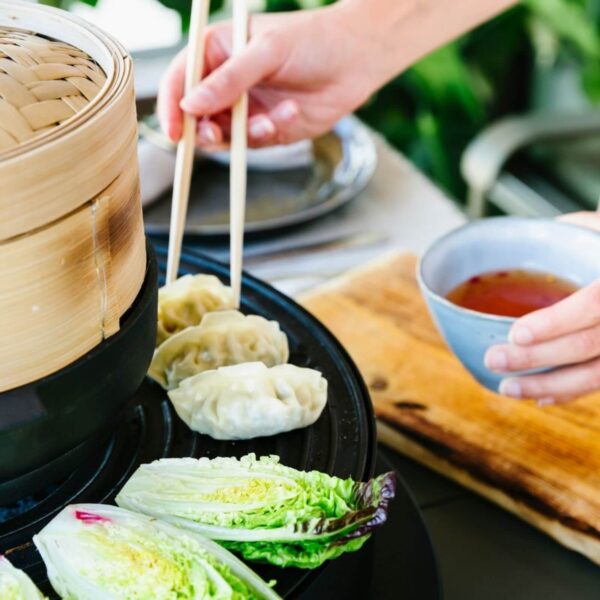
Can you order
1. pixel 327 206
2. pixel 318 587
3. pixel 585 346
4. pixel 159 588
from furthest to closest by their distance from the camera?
pixel 327 206 < pixel 585 346 < pixel 318 587 < pixel 159 588

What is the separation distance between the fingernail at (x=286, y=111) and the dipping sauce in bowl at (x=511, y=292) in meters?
0.47

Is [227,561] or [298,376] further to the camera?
[298,376]

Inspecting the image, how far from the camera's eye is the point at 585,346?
1.23 m

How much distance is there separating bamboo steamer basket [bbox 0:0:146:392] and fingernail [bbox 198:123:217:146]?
2.10ft

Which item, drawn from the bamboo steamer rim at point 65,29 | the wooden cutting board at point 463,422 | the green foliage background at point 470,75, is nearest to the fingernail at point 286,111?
the wooden cutting board at point 463,422

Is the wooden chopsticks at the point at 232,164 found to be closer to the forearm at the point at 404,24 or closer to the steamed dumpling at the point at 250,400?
the steamed dumpling at the point at 250,400

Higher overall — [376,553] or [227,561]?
[227,561]

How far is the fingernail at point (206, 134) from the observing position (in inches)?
62.0

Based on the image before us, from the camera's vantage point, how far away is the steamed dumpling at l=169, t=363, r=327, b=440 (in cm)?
103

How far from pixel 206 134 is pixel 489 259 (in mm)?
536

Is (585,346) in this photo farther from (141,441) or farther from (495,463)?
(141,441)

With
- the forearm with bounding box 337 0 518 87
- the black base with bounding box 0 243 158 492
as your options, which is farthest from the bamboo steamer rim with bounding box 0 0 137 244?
the forearm with bounding box 337 0 518 87

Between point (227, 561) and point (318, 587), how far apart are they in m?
0.11

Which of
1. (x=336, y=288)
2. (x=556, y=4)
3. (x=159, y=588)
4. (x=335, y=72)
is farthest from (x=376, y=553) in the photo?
Result: (x=556, y=4)
